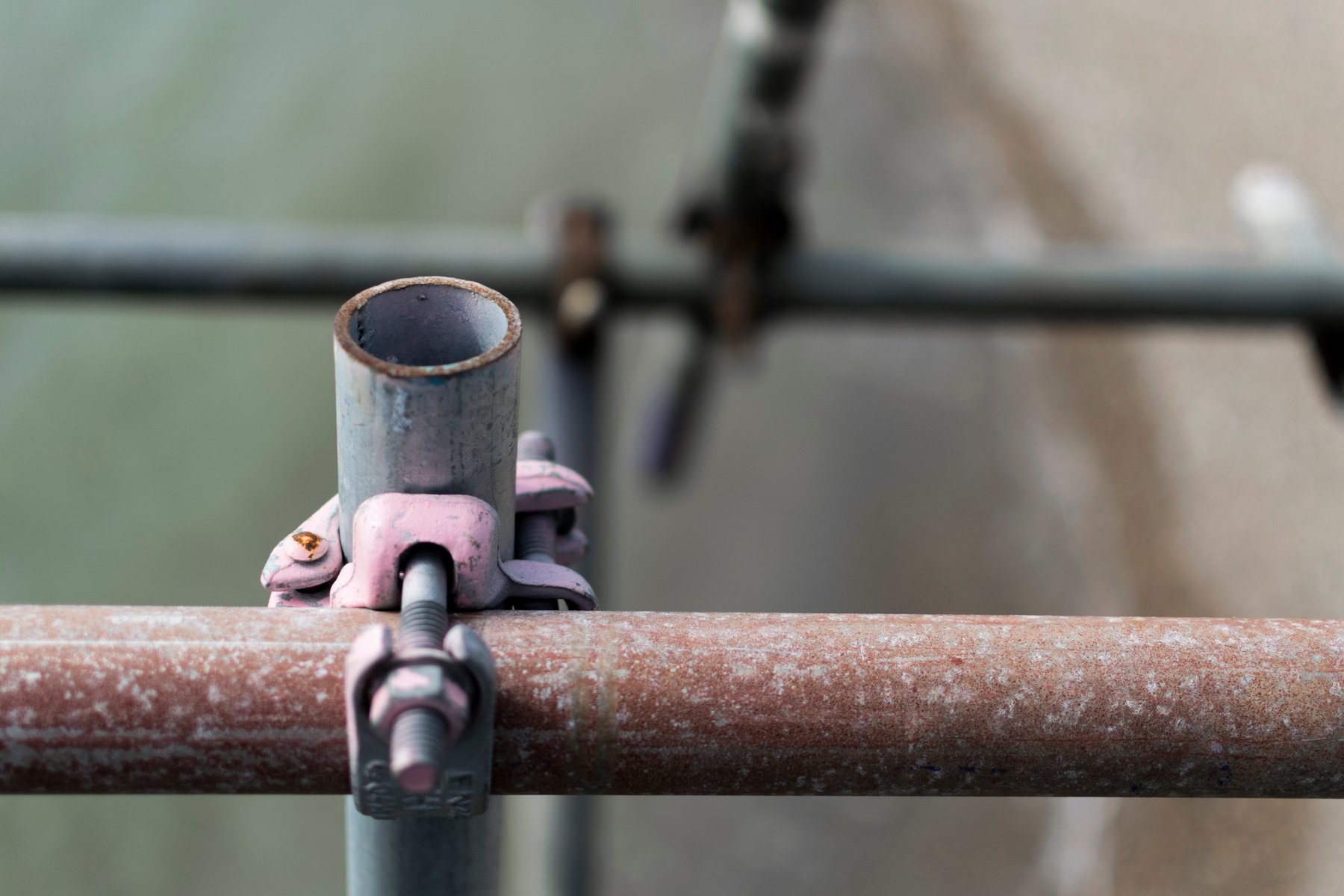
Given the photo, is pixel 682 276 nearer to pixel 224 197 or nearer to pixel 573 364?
pixel 573 364

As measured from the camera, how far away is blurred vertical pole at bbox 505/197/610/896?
2846 mm

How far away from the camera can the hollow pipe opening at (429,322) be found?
71 centimetres

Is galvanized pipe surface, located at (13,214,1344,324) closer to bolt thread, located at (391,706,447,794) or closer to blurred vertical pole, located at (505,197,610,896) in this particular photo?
blurred vertical pole, located at (505,197,610,896)

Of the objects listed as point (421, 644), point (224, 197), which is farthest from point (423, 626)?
point (224, 197)

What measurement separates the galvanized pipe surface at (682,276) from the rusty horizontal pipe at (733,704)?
217 cm

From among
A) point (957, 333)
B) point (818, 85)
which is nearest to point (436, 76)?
point (818, 85)

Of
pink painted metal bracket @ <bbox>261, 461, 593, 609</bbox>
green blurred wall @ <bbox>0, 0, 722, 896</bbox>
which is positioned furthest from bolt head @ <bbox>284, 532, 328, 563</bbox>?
green blurred wall @ <bbox>0, 0, 722, 896</bbox>

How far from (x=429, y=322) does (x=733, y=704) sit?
304 millimetres

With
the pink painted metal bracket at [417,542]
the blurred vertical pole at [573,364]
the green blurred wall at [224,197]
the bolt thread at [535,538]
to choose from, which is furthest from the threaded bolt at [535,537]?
the green blurred wall at [224,197]

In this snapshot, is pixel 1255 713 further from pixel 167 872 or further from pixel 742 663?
pixel 167 872

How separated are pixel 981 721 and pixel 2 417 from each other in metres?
5.45

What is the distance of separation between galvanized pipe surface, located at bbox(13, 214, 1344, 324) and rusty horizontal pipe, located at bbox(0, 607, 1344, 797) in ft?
7.13

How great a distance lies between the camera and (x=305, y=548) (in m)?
0.79

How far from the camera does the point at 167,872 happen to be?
13.9 ft
